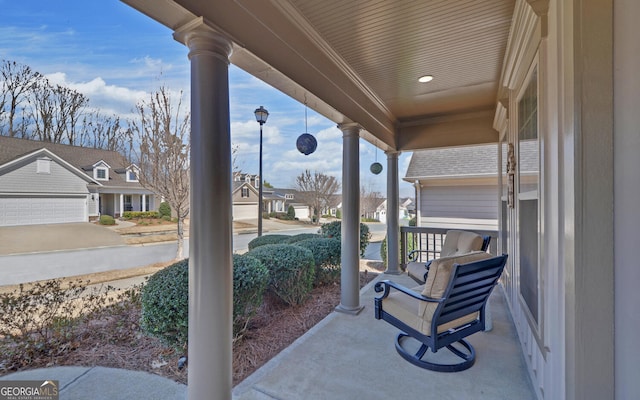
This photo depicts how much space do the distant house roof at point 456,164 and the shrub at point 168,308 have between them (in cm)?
584

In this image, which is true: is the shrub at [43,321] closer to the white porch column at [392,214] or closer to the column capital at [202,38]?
the column capital at [202,38]

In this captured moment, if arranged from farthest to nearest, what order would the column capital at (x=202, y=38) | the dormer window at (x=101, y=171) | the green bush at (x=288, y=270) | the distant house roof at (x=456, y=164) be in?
1. the distant house roof at (x=456, y=164)
2. the dormer window at (x=101, y=171)
3. the green bush at (x=288, y=270)
4. the column capital at (x=202, y=38)

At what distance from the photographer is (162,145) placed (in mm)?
5953

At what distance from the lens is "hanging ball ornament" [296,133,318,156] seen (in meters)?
3.62

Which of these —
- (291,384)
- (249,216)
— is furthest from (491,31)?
(249,216)

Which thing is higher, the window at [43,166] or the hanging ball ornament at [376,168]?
the hanging ball ornament at [376,168]

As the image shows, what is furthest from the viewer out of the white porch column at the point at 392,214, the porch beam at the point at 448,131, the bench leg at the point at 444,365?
the white porch column at the point at 392,214

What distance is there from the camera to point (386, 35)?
8.39 ft

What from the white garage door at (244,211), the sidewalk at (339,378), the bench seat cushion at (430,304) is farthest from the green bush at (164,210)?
the white garage door at (244,211)

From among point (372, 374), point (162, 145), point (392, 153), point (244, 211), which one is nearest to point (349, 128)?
point (392, 153)

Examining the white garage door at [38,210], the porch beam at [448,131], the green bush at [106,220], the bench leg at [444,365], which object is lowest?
the bench leg at [444,365]

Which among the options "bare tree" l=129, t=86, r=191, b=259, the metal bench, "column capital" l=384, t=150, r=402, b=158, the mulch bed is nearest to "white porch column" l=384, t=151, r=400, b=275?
"column capital" l=384, t=150, r=402, b=158

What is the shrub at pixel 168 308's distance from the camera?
2207mm

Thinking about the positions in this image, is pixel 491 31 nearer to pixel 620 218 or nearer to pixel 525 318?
pixel 620 218
